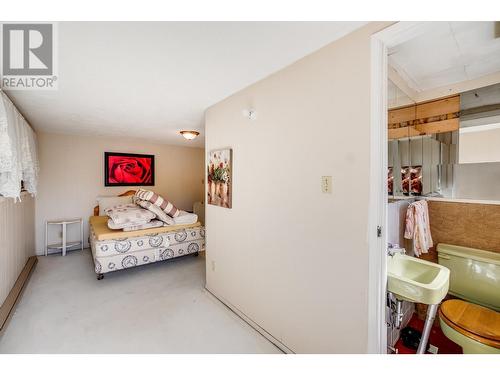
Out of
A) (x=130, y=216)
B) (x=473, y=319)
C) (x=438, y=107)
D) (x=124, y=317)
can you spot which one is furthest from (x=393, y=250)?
(x=130, y=216)

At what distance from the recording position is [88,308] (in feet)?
7.54

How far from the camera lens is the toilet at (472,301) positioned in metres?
1.32

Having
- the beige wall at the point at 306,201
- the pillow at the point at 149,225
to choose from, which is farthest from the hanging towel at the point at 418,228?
the pillow at the point at 149,225

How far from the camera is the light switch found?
138 cm

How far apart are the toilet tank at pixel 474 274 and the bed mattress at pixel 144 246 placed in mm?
3123

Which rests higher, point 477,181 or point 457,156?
point 457,156

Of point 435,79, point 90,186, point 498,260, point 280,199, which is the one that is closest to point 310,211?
point 280,199

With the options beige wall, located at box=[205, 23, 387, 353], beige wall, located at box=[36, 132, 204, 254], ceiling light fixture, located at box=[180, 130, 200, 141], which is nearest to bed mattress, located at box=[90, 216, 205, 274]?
beige wall, located at box=[36, 132, 204, 254]

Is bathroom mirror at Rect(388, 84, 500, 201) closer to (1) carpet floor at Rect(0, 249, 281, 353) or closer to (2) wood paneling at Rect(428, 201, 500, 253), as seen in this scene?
(2) wood paneling at Rect(428, 201, 500, 253)

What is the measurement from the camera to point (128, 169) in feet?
15.4

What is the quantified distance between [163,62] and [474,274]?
2.81 metres

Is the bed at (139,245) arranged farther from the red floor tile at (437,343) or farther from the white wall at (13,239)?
the red floor tile at (437,343)

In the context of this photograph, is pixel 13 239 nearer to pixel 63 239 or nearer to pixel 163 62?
pixel 63 239

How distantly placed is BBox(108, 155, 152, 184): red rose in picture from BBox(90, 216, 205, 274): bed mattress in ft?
3.62
